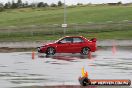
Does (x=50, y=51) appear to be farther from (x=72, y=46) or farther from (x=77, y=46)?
(x=77, y=46)

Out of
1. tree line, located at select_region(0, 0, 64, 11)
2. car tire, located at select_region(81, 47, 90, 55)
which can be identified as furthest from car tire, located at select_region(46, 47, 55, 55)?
tree line, located at select_region(0, 0, 64, 11)

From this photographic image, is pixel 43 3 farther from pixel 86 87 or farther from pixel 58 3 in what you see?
pixel 86 87

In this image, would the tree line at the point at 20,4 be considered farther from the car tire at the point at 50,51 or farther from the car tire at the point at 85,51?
the car tire at the point at 85,51

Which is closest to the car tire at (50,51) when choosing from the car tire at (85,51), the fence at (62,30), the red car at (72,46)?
the red car at (72,46)

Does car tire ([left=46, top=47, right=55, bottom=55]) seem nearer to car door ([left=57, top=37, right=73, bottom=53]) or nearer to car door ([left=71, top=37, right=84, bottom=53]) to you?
car door ([left=57, top=37, right=73, bottom=53])

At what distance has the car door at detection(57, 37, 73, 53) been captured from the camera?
3594cm

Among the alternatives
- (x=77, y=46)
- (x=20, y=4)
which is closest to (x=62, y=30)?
(x=77, y=46)

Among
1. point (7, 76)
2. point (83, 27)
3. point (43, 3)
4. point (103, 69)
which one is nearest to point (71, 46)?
point (103, 69)

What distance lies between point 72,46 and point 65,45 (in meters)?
0.54

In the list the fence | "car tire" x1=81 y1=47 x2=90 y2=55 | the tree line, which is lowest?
the tree line

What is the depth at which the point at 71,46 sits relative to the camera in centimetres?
3597

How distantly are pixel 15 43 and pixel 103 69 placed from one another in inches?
890

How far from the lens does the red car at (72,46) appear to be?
35688 mm

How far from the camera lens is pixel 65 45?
118 ft
